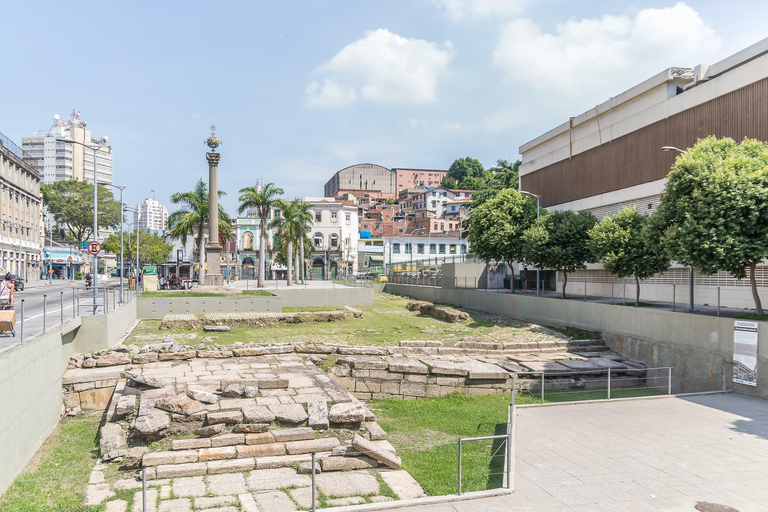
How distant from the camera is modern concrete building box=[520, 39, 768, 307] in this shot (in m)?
23.2

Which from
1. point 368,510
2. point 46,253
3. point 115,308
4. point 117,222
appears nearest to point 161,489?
point 368,510

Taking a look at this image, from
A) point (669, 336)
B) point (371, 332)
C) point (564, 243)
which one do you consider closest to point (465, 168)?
point (564, 243)

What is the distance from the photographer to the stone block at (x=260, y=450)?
9828mm

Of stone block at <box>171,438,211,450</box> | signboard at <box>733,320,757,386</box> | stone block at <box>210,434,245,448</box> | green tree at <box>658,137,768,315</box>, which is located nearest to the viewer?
stone block at <box>171,438,211,450</box>

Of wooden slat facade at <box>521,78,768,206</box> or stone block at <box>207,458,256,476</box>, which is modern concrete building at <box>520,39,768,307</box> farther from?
stone block at <box>207,458,256,476</box>

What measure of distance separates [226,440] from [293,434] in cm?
127

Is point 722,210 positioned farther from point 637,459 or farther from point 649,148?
point 649,148

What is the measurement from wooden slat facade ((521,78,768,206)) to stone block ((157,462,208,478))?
2426 centimetres

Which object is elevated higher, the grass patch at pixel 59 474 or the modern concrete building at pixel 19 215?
the modern concrete building at pixel 19 215

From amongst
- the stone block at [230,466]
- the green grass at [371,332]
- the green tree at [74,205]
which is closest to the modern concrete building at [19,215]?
the green tree at [74,205]

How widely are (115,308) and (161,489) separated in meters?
16.1

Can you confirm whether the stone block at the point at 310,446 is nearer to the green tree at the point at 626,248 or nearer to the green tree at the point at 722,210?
the green tree at the point at 722,210

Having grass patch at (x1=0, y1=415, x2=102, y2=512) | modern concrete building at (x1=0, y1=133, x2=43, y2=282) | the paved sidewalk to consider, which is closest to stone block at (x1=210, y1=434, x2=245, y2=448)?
grass patch at (x1=0, y1=415, x2=102, y2=512)

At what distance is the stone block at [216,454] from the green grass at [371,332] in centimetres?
1398
